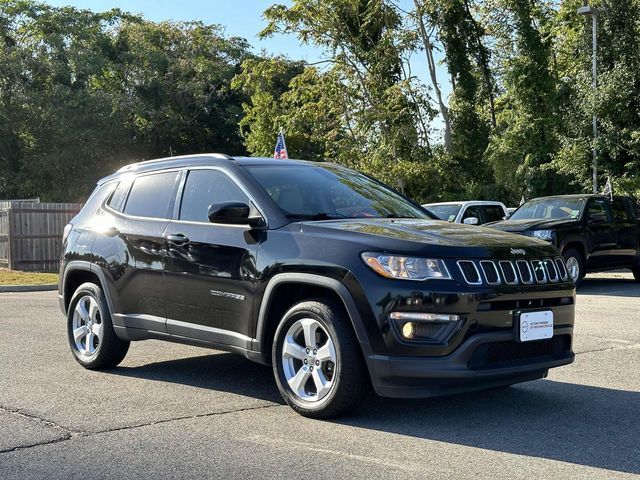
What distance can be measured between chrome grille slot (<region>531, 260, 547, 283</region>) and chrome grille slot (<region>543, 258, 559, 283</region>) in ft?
0.16

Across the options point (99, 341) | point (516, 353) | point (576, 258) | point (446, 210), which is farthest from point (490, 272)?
point (446, 210)

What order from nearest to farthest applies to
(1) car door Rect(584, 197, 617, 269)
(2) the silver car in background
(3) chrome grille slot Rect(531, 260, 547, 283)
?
(3) chrome grille slot Rect(531, 260, 547, 283), (1) car door Rect(584, 197, 617, 269), (2) the silver car in background

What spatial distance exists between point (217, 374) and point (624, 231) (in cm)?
1142

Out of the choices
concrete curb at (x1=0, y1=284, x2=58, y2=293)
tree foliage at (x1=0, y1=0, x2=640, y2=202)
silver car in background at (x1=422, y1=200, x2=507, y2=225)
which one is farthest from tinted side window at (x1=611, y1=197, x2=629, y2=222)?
concrete curb at (x1=0, y1=284, x2=58, y2=293)

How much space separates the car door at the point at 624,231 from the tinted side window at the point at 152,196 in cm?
1124

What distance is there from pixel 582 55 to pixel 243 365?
22.9 metres

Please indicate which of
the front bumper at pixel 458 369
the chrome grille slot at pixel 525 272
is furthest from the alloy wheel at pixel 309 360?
the chrome grille slot at pixel 525 272

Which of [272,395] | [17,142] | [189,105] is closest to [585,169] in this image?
[272,395]

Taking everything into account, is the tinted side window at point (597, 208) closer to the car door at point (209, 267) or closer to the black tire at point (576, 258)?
the black tire at point (576, 258)

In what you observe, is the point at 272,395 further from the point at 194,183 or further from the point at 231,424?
the point at 194,183

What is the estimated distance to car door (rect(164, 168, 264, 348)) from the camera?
553 cm

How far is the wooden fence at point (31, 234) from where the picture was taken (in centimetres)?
2192

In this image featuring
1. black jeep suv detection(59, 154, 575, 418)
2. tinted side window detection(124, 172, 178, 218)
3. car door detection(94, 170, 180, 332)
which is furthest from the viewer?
tinted side window detection(124, 172, 178, 218)

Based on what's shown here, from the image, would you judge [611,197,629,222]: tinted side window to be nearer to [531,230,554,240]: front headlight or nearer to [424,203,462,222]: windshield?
[531,230,554,240]: front headlight
